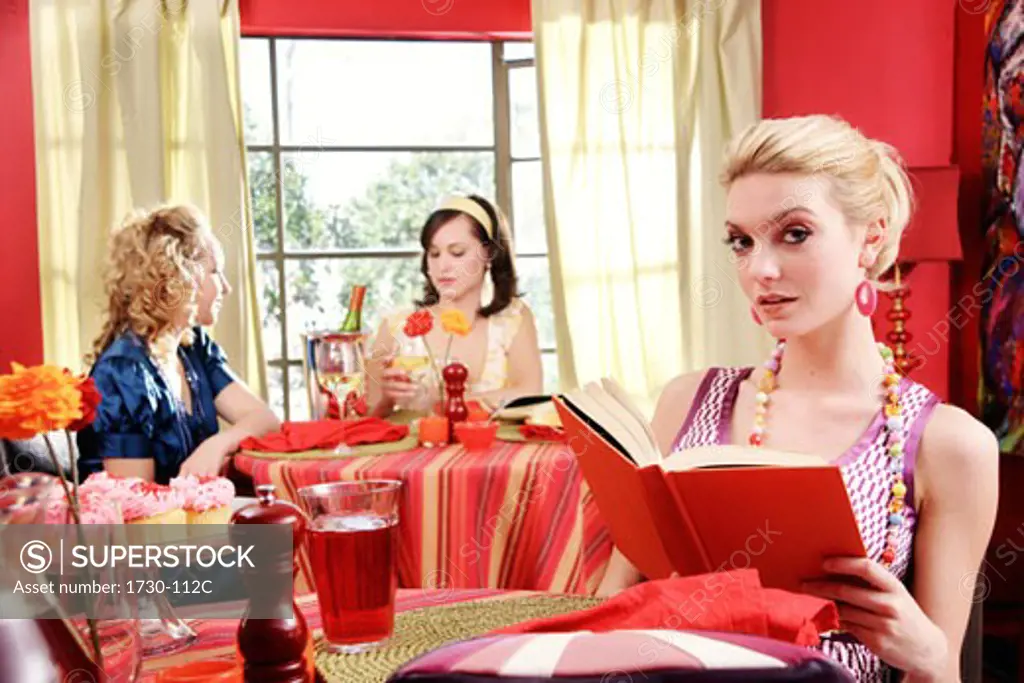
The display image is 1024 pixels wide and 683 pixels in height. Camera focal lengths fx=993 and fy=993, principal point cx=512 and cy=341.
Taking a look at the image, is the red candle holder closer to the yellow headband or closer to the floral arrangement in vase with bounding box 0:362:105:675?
the yellow headband

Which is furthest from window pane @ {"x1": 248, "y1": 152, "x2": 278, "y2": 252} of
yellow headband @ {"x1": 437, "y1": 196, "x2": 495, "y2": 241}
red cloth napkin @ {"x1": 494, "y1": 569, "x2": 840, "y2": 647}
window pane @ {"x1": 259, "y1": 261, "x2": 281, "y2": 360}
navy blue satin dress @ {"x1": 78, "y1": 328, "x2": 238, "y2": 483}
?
red cloth napkin @ {"x1": 494, "y1": 569, "x2": 840, "y2": 647}

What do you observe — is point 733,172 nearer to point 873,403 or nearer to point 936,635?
point 873,403

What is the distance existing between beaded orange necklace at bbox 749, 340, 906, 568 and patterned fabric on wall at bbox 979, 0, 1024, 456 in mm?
2166

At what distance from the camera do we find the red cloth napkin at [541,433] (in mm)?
2634

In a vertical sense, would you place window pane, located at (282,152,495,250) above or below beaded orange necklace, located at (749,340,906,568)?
above

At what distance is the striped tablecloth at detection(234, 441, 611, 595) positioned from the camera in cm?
231

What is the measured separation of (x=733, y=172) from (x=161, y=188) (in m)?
3.49

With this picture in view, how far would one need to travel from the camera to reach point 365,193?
15.8ft

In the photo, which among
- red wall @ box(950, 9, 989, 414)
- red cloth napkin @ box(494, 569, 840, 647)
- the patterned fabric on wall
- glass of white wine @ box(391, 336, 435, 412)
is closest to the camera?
red cloth napkin @ box(494, 569, 840, 647)

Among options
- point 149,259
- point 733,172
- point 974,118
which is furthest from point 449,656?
point 974,118

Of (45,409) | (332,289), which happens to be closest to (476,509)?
(45,409)

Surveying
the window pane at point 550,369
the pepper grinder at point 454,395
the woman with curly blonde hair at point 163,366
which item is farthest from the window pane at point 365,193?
the pepper grinder at point 454,395

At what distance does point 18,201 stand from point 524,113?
92.2 inches

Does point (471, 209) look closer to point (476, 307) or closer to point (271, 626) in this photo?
point (476, 307)
